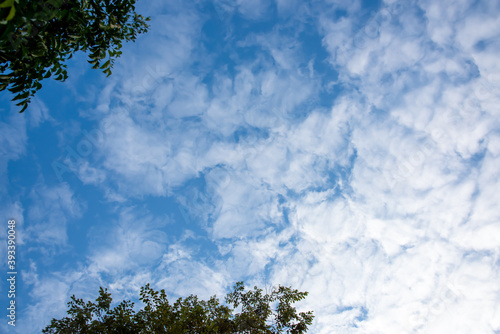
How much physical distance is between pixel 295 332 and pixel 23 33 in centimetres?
1568

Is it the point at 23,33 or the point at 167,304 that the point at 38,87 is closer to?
the point at 23,33

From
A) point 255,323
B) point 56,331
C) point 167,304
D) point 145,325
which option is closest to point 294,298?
point 255,323

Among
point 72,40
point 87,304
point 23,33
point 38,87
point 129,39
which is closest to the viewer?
point 23,33

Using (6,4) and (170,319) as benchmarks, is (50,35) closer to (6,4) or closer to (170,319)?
(6,4)

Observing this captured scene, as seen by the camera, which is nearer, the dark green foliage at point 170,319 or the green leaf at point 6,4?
the green leaf at point 6,4

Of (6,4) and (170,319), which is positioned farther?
(170,319)

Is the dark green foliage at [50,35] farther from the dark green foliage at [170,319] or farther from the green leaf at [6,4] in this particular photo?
the dark green foliage at [170,319]

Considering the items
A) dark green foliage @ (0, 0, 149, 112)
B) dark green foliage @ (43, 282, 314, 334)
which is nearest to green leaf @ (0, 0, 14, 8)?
dark green foliage @ (0, 0, 149, 112)

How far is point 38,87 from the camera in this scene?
21.6 ft

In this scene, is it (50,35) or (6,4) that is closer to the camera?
(6,4)

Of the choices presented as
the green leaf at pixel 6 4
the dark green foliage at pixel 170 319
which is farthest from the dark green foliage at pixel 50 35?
the dark green foliage at pixel 170 319

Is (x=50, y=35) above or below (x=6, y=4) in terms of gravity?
above

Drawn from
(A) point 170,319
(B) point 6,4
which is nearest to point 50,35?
(B) point 6,4

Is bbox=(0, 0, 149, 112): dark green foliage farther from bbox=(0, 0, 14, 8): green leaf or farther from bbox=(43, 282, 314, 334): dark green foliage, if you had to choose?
bbox=(43, 282, 314, 334): dark green foliage
